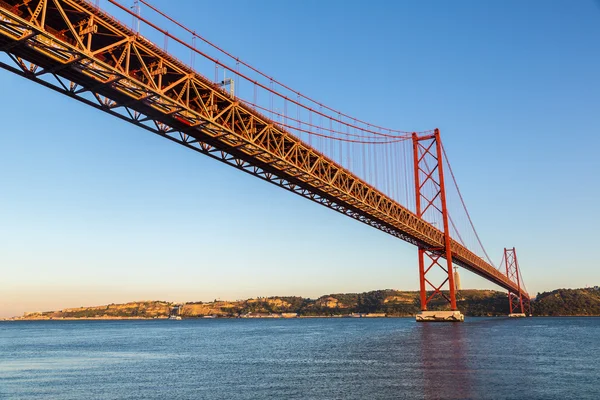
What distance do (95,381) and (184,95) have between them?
617 inches

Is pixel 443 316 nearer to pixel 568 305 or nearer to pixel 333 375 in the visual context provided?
pixel 333 375

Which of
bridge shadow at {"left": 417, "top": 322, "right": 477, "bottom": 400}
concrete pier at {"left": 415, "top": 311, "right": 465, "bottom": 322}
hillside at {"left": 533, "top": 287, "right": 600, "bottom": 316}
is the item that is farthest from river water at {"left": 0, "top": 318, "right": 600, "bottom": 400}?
hillside at {"left": 533, "top": 287, "right": 600, "bottom": 316}

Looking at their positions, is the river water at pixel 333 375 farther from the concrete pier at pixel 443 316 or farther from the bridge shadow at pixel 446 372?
the concrete pier at pixel 443 316

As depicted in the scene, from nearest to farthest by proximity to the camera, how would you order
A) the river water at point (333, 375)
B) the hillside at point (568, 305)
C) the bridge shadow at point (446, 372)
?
1. the bridge shadow at point (446, 372)
2. the river water at point (333, 375)
3. the hillside at point (568, 305)

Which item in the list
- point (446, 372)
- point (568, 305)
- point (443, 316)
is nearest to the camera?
point (446, 372)

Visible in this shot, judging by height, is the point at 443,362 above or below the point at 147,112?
below

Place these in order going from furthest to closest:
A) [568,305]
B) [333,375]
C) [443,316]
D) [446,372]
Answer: [568,305] → [443,316] → [446,372] → [333,375]

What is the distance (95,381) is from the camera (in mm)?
25594

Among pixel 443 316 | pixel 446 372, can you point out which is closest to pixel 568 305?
pixel 443 316

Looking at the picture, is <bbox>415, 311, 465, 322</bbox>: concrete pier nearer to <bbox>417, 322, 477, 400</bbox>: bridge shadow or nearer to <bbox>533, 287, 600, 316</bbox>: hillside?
<bbox>417, 322, 477, 400</bbox>: bridge shadow

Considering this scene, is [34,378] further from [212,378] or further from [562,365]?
[562,365]

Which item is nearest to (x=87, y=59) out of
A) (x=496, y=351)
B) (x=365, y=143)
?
(x=496, y=351)

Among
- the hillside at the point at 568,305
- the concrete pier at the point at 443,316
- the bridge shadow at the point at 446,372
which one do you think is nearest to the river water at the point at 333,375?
the bridge shadow at the point at 446,372

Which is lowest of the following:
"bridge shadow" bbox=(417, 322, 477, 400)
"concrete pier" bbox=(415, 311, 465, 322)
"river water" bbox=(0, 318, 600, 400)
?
"river water" bbox=(0, 318, 600, 400)
